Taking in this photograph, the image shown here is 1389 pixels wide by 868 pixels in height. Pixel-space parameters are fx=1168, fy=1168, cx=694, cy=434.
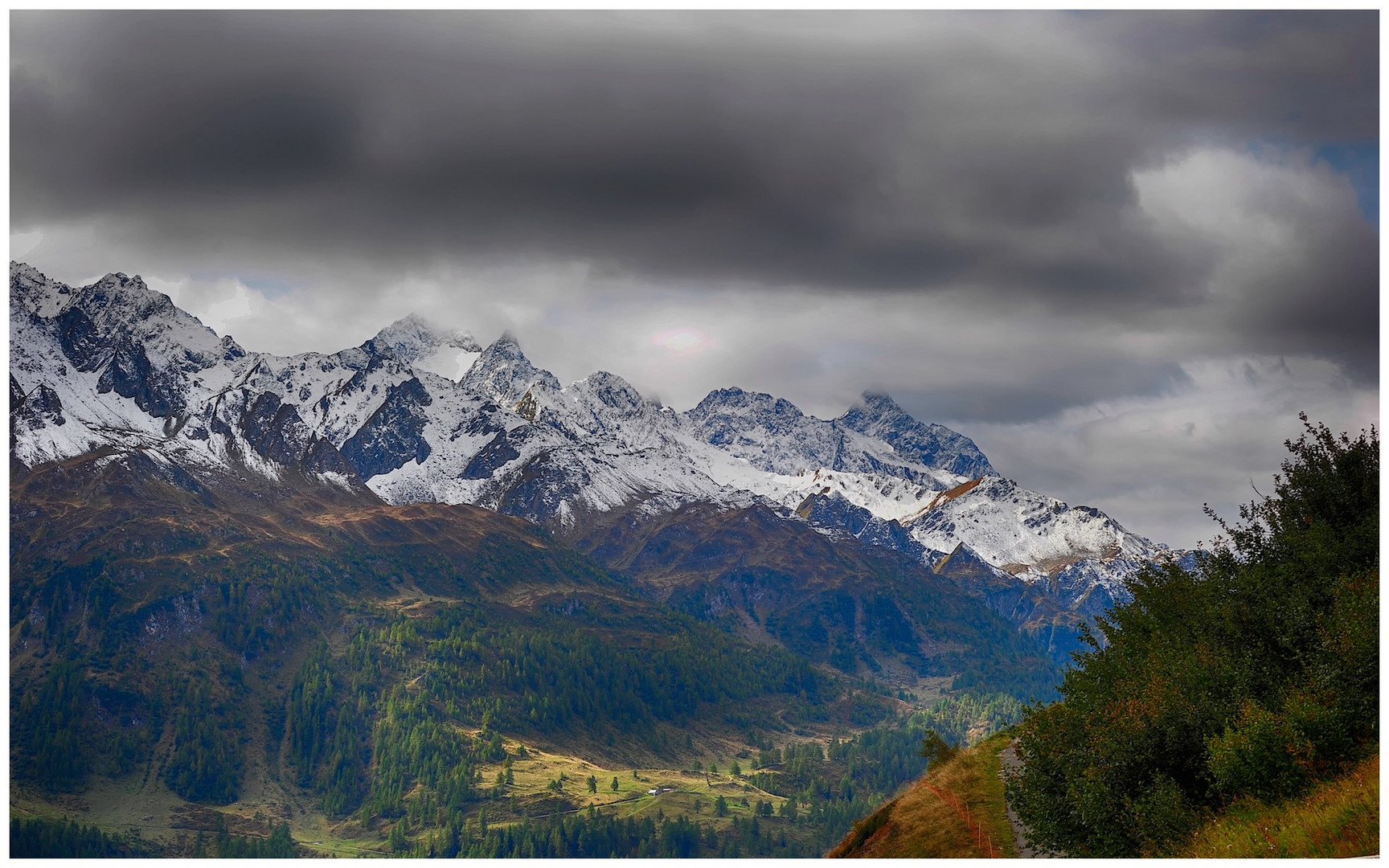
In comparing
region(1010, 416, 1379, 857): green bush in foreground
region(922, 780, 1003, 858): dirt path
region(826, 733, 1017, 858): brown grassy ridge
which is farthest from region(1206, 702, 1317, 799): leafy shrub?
region(826, 733, 1017, 858): brown grassy ridge

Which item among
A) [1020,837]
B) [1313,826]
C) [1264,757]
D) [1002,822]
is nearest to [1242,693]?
[1264,757]

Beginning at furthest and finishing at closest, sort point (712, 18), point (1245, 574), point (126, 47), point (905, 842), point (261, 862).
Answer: point (905, 842), point (1245, 574), point (126, 47), point (712, 18), point (261, 862)

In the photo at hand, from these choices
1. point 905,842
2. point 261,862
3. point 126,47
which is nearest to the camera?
point 261,862

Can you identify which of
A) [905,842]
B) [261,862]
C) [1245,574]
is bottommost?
[905,842]

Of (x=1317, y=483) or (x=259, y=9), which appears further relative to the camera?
(x=1317, y=483)

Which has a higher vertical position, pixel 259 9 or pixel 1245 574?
pixel 259 9

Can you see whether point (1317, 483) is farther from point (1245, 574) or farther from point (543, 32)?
point (543, 32)

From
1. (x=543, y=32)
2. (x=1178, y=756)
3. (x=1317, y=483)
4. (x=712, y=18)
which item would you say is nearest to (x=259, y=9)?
(x=543, y=32)
